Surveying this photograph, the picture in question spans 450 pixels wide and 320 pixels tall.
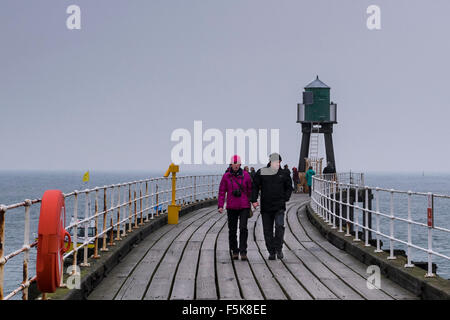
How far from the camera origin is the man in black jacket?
11.3 metres

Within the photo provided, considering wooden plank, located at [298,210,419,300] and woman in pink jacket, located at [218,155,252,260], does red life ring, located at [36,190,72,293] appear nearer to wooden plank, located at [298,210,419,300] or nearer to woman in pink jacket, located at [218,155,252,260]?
Result: wooden plank, located at [298,210,419,300]

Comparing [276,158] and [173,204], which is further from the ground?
[276,158]

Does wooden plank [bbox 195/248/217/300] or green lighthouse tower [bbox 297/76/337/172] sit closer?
wooden plank [bbox 195/248/217/300]

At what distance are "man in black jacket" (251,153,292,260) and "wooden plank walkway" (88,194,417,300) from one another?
0.38 m

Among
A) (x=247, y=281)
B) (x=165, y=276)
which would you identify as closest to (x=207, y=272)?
(x=165, y=276)

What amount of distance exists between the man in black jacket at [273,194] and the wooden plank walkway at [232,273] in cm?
38

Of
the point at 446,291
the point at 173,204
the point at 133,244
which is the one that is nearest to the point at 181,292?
the point at 446,291

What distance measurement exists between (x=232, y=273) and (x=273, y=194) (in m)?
2.06

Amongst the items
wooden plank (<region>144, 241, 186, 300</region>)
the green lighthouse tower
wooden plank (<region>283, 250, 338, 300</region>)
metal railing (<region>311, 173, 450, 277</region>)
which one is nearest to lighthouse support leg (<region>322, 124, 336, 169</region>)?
the green lighthouse tower

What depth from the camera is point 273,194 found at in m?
11.3
